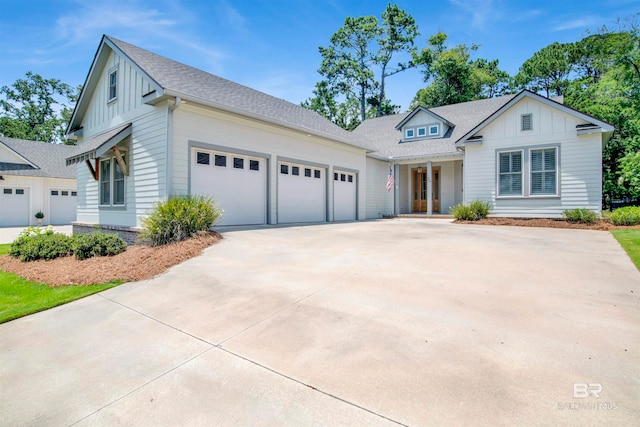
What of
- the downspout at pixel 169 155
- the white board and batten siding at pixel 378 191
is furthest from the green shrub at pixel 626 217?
the downspout at pixel 169 155

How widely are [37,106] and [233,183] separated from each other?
150ft

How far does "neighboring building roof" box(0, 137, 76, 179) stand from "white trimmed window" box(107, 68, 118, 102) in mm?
13912

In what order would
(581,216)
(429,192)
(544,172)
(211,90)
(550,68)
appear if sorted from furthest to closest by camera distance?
(550,68) → (429,192) → (544,172) → (581,216) → (211,90)

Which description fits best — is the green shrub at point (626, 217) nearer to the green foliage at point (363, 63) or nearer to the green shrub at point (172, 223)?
the green shrub at point (172, 223)

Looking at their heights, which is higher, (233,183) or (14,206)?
(233,183)

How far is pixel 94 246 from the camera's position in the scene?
7.16 m

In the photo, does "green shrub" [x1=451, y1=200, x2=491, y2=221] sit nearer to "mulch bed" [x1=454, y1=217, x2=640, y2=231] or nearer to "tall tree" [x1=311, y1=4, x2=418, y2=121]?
"mulch bed" [x1=454, y1=217, x2=640, y2=231]

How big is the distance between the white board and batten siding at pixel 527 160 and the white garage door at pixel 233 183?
9.46m

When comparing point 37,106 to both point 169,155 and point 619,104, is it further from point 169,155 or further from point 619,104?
point 619,104

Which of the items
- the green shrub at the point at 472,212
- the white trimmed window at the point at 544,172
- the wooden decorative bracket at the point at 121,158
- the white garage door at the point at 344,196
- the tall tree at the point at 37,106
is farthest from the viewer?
the tall tree at the point at 37,106

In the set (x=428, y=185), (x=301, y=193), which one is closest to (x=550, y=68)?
(x=428, y=185)

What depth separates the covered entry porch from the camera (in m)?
17.5

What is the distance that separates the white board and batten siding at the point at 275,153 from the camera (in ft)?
29.6

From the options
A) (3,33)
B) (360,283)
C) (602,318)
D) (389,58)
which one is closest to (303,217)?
(360,283)
